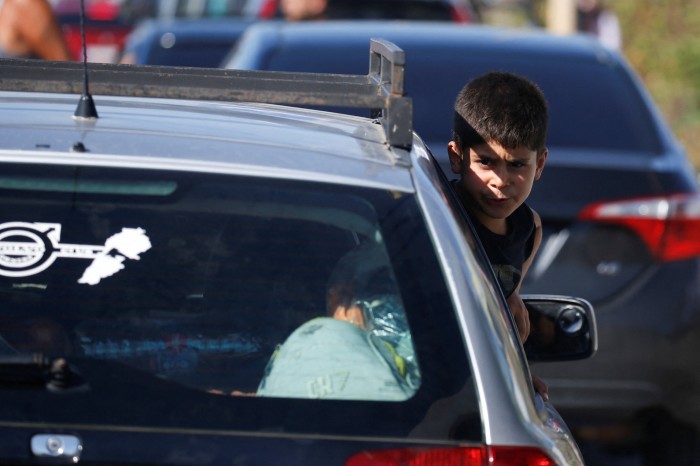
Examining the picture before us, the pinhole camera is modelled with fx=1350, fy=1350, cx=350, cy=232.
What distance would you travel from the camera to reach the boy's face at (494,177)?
Answer: 10.2 feet

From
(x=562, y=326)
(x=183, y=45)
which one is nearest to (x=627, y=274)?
(x=562, y=326)

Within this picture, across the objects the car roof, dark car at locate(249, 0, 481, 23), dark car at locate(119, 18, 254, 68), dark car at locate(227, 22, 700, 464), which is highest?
dark car at locate(249, 0, 481, 23)

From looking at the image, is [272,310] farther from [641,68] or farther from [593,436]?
[641,68]

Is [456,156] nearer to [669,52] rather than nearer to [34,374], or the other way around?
[34,374]

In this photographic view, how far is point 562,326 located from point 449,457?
1247 mm

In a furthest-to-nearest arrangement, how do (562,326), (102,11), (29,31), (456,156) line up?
(102,11)
(29,31)
(562,326)
(456,156)

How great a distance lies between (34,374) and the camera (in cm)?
225

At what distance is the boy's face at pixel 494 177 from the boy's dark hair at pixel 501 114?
2 cm

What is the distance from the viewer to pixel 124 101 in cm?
305

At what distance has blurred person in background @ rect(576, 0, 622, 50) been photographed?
1488 centimetres

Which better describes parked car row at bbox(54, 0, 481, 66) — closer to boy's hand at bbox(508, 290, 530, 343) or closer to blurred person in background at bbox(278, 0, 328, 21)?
blurred person in background at bbox(278, 0, 328, 21)

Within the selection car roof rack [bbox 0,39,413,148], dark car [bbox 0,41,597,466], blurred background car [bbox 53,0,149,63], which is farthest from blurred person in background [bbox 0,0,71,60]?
blurred background car [bbox 53,0,149,63]

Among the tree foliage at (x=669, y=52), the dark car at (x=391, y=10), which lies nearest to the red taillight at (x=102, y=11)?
the dark car at (x=391, y=10)

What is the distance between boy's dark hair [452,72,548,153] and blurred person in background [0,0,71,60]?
437 cm
